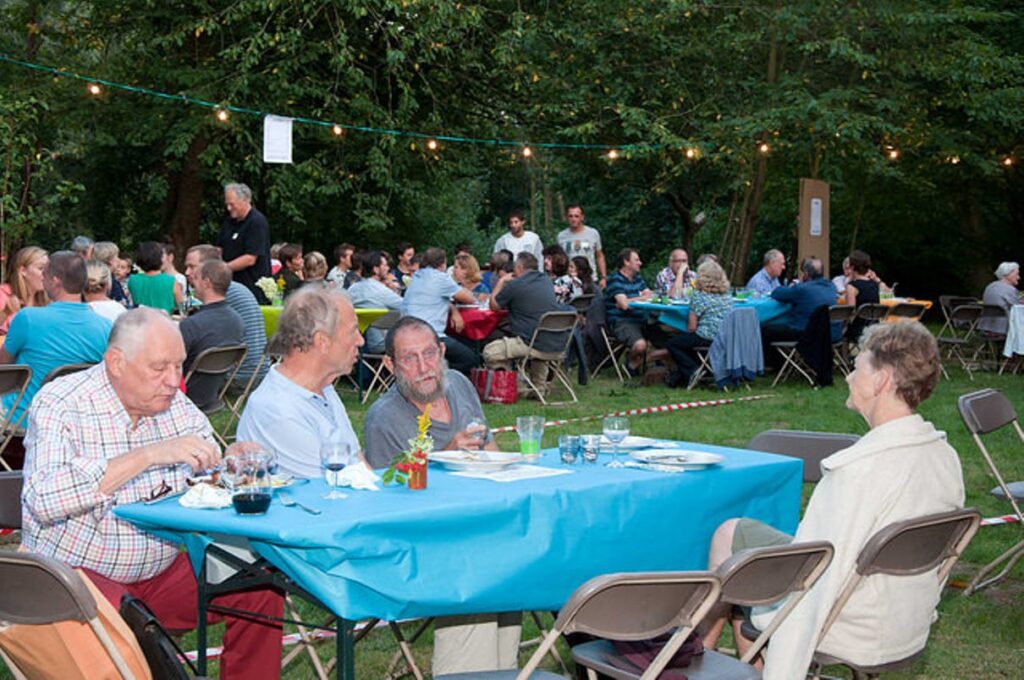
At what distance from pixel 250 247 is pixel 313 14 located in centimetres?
688

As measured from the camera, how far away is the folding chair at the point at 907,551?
351 centimetres

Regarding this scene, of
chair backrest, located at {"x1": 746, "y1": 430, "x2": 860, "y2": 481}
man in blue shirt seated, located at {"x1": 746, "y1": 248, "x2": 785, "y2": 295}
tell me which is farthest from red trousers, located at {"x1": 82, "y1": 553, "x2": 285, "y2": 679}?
man in blue shirt seated, located at {"x1": 746, "y1": 248, "x2": 785, "y2": 295}

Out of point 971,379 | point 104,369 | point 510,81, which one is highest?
point 510,81

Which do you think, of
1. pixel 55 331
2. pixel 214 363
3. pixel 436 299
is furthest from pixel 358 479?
pixel 436 299

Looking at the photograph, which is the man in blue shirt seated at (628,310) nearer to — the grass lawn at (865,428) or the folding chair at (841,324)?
the grass lawn at (865,428)

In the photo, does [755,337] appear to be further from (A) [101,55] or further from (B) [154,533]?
(A) [101,55]

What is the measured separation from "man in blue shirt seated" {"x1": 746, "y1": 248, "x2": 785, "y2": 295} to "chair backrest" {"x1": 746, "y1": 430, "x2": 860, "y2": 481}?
10164 millimetres

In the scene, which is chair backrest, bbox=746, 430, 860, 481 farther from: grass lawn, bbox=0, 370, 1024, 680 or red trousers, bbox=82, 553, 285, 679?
red trousers, bbox=82, 553, 285, 679

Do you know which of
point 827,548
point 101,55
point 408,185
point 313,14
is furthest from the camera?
point 101,55

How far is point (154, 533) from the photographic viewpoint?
152 inches

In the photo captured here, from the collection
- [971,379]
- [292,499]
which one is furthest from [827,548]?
[971,379]

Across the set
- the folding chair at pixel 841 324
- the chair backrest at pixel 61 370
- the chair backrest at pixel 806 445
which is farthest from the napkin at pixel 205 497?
the folding chair at pixel 841 324

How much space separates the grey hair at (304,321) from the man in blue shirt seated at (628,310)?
9.54 m

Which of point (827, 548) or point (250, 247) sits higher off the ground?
point (250, 247)
